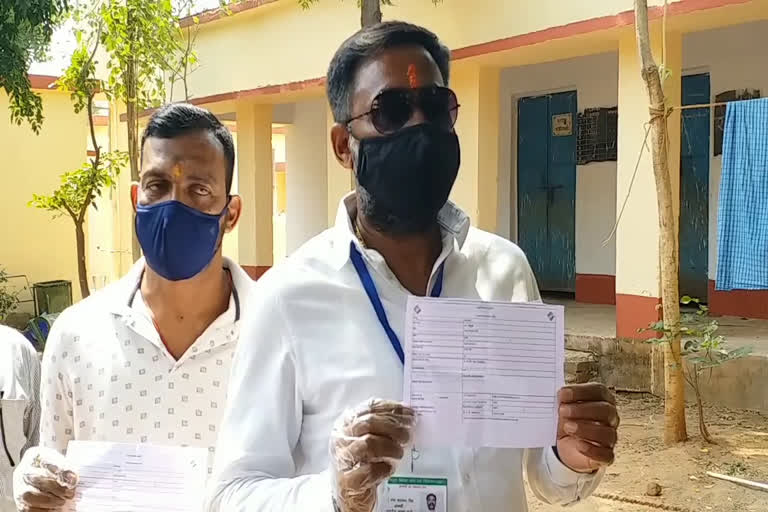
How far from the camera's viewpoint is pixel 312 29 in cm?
975

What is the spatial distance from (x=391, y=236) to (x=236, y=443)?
508 mm

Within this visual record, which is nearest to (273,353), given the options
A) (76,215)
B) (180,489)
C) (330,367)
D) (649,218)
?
(330,367)

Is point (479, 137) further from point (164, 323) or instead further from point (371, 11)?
point (164, 323)

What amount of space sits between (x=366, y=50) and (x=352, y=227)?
36cm

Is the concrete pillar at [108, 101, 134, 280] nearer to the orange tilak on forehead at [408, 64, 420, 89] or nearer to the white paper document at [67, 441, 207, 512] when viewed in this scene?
the white paper document at [67, 441, 207, 512]

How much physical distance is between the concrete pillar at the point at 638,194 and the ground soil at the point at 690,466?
967mm

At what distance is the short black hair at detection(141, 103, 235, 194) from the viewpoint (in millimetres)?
2137

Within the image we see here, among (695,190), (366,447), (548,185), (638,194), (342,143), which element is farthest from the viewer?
(548,185)

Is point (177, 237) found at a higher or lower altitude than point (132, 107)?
lower

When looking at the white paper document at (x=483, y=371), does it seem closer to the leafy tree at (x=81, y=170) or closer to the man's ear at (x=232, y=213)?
the man's ear at (x=232, y=213)

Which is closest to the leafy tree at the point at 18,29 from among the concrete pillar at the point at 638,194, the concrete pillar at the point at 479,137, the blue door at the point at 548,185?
the concrete pillar at the point at 479,137

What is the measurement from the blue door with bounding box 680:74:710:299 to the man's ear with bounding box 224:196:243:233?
739 cm

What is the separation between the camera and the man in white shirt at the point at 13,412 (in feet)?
7.54

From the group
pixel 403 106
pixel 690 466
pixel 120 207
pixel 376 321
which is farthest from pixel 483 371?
pixel 120 207
